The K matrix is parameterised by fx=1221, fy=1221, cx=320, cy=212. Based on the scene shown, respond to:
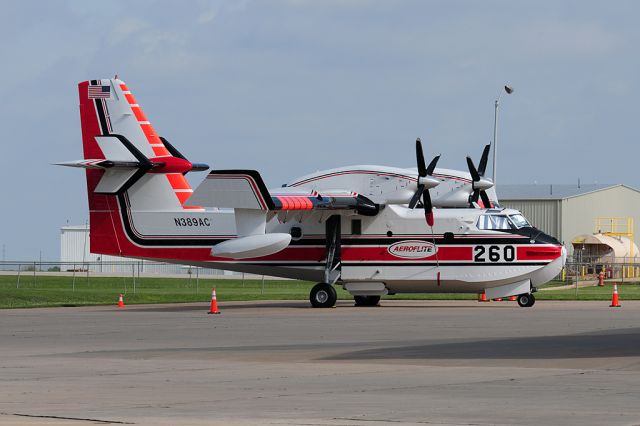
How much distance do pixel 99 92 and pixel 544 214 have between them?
52950 mm

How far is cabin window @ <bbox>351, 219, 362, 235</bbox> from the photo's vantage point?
4194 centimetres

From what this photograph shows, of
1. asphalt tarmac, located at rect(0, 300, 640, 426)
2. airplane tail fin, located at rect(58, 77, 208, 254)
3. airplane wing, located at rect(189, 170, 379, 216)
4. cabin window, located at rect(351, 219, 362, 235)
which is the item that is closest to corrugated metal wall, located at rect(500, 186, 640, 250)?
cabin window, located at rect(351, 219, 362, 235)

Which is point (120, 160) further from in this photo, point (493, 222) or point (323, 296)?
point (493, 222)

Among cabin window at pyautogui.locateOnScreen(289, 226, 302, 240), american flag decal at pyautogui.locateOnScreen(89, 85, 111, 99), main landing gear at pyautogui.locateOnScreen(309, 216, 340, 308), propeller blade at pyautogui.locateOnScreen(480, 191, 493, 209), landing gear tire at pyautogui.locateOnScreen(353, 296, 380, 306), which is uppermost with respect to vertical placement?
american flag decal at pyautogui.locateOnScreen(89, 85, 111, 99)

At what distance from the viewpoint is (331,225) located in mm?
41938

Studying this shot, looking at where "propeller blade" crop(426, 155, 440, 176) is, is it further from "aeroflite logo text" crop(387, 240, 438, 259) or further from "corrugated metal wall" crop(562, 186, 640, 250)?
"corrugated metal wall" crop(562, 186, 640, 250)

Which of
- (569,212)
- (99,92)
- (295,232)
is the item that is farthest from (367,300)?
(569,212)

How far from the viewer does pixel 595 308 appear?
128ft

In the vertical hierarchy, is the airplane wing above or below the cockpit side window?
above

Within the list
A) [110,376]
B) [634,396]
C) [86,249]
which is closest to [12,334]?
[110,376]

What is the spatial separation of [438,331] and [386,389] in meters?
12.0

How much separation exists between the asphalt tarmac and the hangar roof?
58.6 m

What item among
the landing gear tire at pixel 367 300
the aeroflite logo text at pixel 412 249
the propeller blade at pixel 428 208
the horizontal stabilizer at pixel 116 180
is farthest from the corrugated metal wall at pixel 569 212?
the horizontal stabilizer at pixel 116 180

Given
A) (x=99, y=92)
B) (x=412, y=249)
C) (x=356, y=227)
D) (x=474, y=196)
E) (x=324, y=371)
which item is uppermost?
(x=99, y=92)
